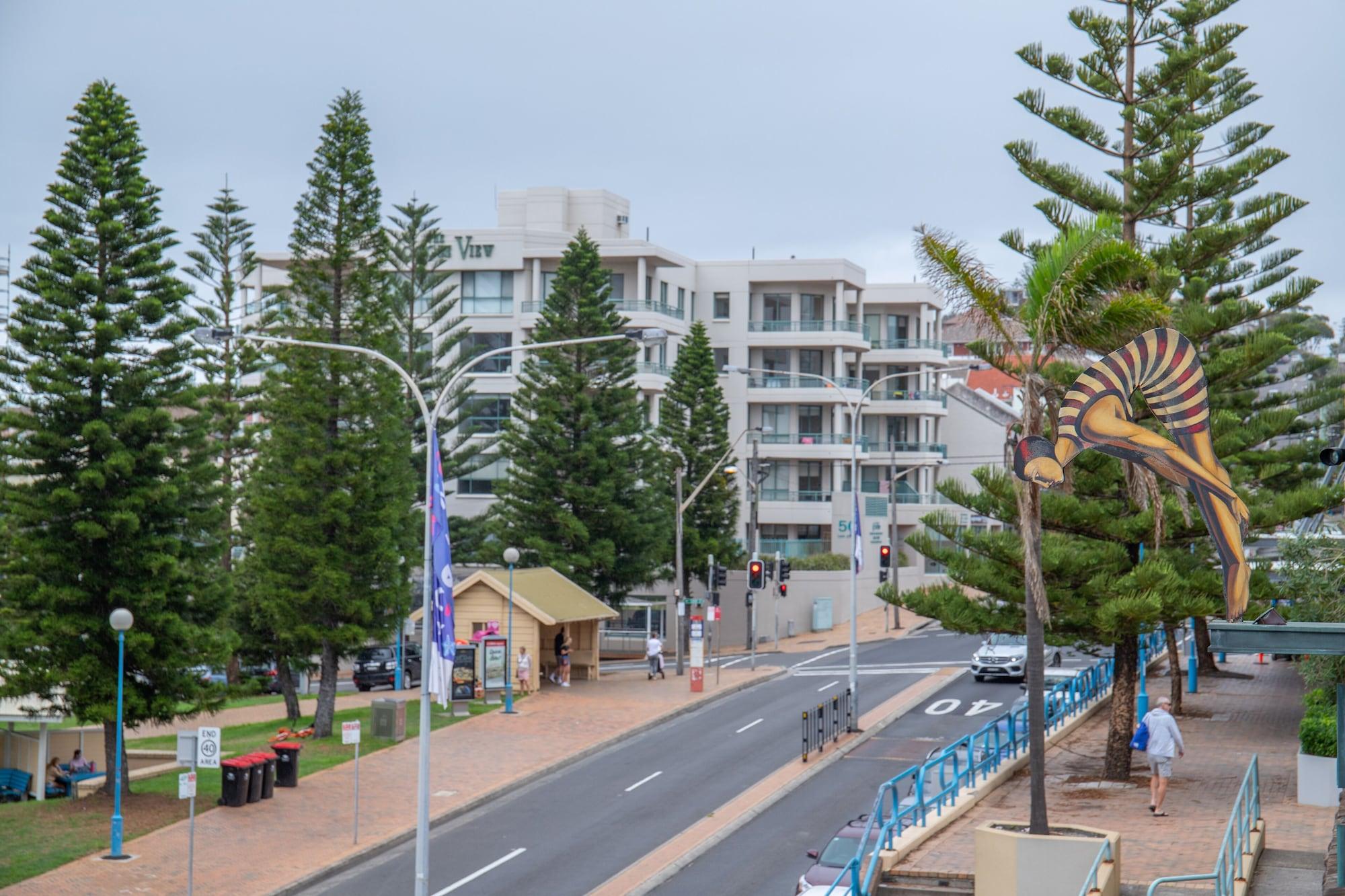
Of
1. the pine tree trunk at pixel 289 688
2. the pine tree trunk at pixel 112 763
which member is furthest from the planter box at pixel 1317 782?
the pine tree trunk at pixel 289 688

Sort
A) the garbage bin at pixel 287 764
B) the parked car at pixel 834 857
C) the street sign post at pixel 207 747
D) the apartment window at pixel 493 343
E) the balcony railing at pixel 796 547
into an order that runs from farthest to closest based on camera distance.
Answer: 1. the balcony railing at pixel 796 547
2. the apartment window at pixel 493 343
3. the garbage bin at pixel 287 764
4. the street sign post at pixel 207 747
5. the parked car at pixel 834 857

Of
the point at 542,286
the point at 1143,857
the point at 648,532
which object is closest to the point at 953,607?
the point at 1143,857

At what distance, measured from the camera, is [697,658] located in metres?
37.2

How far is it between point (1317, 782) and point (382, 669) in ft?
101

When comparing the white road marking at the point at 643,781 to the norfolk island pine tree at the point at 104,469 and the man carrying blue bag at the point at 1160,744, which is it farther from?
the man carrying blue bag at the point at 1160,744

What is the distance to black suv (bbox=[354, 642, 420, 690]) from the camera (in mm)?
43188

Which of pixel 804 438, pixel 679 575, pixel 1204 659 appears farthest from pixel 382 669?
pixel 804 438

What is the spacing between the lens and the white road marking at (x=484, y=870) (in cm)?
1911

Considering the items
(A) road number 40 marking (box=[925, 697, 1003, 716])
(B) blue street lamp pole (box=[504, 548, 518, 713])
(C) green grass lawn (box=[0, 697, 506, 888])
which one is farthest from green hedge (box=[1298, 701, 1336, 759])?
(B) blue street lamp pole (box=[504, 548, 518, 713])

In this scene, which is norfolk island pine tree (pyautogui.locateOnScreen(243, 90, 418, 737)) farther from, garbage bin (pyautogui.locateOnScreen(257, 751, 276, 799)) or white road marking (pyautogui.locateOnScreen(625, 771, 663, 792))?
white road marking (pyautogui.locateOnScreen(625, 771, 663, 792))

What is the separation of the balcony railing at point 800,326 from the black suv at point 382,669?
28.1 m

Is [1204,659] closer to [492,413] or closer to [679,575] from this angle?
[679,575]

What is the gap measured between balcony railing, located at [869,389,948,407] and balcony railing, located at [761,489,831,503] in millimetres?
8003

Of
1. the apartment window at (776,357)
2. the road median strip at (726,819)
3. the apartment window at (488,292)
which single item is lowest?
the road median strip at (726,819)
